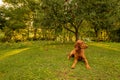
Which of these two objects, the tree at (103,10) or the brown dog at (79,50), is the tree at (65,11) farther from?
the brown dog at (79,50)

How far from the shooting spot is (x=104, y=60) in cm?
1539

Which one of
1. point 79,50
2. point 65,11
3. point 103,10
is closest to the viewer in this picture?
point 79,50

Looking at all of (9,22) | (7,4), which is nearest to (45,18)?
(9,22)

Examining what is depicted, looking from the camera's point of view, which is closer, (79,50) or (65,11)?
(79,50)

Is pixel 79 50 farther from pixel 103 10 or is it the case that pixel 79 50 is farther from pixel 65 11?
pixel 103 10

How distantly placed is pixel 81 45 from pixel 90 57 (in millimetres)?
2608

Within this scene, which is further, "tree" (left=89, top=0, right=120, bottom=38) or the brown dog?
"tree" (left=89, top=0, right=120, bottom=38)

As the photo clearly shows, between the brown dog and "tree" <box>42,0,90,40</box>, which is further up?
"tree" <box>42,0,90,40</box>

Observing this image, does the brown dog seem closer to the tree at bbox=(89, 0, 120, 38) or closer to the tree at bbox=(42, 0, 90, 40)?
the tree at bbox=(42, 0, 90, 40)

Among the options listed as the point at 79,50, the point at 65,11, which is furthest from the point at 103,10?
the point at 79,50

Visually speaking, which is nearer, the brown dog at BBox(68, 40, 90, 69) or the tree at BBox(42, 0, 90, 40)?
the brown dog at BBox(68, 40, 90, 69)

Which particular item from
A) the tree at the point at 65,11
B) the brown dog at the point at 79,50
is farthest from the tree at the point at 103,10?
the brown dog at the point at 79,50

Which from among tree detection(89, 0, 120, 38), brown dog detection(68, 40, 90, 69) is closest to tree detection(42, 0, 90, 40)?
tree detection(89, 0, 120, 38)

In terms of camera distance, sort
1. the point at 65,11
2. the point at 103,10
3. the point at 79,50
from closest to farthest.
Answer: the point at 79,50 < the point at 65,11 < the point at 103,10
